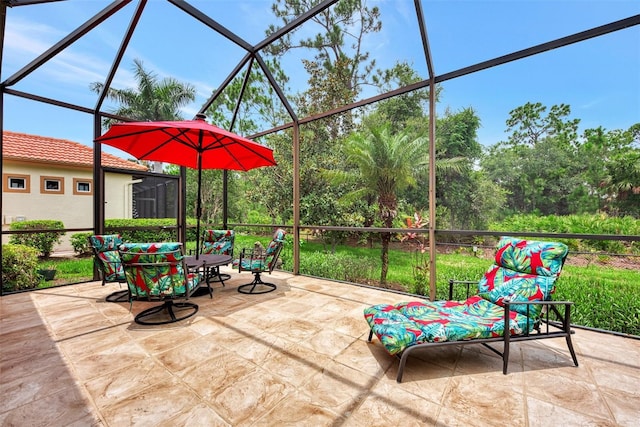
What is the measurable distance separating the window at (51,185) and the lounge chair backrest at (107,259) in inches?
132

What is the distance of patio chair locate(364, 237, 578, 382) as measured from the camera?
7.36 feet

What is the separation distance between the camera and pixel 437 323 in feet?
7.77

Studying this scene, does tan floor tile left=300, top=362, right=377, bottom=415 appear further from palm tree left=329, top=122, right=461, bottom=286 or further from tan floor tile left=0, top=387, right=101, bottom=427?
palm tree left=329, top=122, right=461, bottom=286

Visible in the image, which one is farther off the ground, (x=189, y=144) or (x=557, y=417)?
(x=189, y=144)

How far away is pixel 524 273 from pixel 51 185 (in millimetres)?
8904

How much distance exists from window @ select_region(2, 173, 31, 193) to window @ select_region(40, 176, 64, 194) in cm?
39

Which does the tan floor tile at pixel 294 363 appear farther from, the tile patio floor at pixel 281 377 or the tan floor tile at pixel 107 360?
the tan floor tile at pixel 107 360

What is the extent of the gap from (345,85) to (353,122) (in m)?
1.69

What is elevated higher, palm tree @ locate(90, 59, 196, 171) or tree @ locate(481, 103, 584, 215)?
palm tree @ locate(90, 59, 196, 171)

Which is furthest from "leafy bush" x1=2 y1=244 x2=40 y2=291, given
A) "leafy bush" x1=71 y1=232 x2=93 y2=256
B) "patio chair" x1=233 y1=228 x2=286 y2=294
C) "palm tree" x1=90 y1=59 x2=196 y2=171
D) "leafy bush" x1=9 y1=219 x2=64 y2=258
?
"palm tree" x1=90 y1=59 x2=196 y2=171

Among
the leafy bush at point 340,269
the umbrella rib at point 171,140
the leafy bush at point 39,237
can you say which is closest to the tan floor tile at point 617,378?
the umbrella rib at point 171,140

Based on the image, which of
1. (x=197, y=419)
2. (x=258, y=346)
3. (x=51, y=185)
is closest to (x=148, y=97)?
(x=51, y=185)

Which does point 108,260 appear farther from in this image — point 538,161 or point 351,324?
point 538,161

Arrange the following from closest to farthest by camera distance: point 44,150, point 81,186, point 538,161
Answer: point 81,186 → point 44,150 → point 538,161
